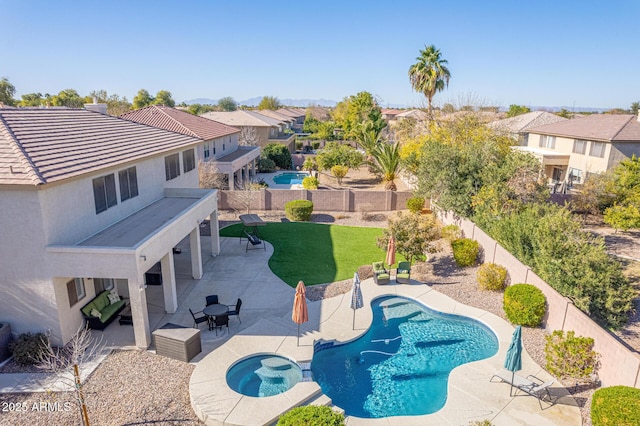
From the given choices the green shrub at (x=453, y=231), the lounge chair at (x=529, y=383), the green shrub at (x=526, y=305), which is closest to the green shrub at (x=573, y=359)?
the lounge chair at (x=529, y=383)

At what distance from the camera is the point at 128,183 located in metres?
17.0

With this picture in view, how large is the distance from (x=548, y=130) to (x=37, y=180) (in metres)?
44.3

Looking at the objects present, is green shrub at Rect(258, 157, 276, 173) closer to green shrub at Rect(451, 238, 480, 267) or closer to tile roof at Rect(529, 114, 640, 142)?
tile roof at Rect(529, 114, 640, 142)

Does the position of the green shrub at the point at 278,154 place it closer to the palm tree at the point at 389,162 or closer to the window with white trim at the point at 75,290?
the palm tree at the point at 389,162

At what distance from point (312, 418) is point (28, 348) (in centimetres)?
948

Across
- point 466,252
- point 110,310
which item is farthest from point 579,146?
point 110,310

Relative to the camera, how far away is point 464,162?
24.4 meters

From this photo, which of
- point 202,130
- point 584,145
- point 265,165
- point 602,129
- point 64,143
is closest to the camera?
point 64,143

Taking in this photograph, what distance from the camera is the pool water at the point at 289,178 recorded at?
147 ft

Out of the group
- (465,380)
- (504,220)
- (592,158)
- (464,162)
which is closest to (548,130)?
(592,158)

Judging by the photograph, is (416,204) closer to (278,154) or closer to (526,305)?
(526,305)

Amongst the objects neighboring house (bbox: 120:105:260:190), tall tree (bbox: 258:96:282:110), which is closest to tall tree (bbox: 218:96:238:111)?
tall tree (bbox: 258:96:282:110)

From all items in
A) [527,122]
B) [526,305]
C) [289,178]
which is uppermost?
[527,122]

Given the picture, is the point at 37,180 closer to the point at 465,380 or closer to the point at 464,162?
the point at 465,380
